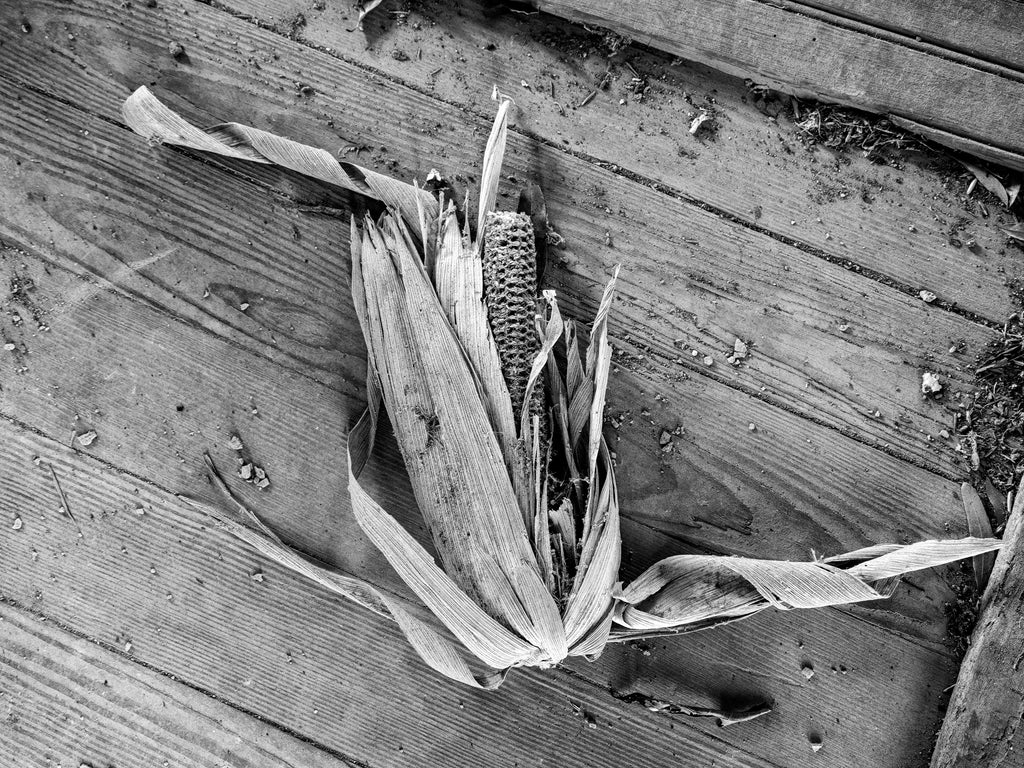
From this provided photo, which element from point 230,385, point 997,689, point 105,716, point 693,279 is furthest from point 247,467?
point 997,689

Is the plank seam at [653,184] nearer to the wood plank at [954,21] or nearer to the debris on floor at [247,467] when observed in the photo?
the wood plank at [954,21]

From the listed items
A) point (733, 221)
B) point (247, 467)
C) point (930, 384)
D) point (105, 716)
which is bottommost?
point (105, 716)

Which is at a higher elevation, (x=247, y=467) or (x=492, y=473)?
(x=492, y=473)

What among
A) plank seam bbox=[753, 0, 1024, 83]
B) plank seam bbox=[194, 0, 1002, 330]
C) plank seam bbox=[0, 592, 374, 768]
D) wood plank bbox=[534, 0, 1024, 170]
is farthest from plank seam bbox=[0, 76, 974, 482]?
plank seam bbox=[0, 592, 374, 768]

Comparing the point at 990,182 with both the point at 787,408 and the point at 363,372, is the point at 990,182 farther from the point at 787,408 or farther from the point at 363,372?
the point at 363,372

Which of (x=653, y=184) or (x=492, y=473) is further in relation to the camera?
(x=653, y=184)

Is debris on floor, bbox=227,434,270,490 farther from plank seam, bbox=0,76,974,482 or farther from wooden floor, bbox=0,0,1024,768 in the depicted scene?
plank seam, bbox=0,76,974,482

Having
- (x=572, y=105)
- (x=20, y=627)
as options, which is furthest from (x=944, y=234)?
(x=20, y=627)
